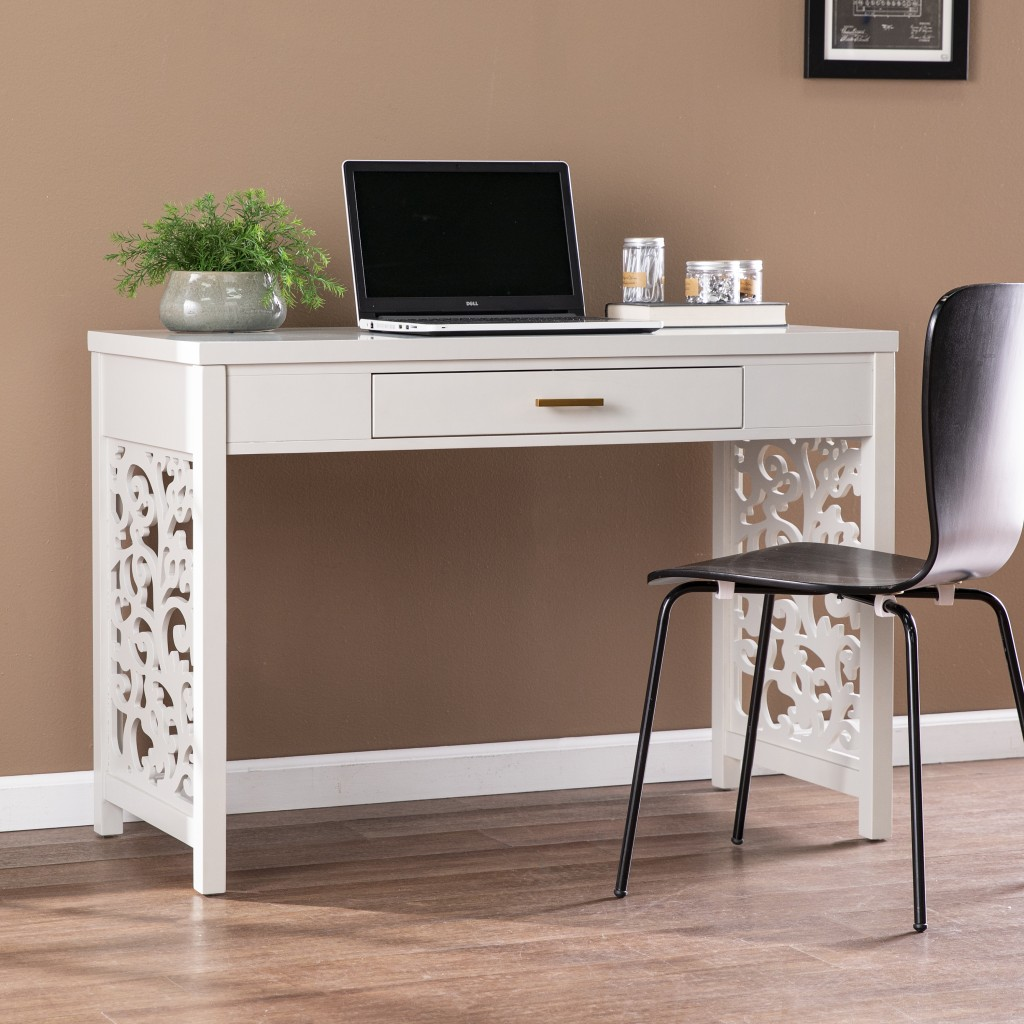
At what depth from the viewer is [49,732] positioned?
2.63m

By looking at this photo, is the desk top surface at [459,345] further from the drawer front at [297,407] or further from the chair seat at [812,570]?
the chair seat at [812,570]

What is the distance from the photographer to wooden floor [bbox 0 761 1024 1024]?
6.25ft

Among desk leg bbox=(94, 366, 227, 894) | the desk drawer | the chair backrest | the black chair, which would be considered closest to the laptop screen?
the desk drawer

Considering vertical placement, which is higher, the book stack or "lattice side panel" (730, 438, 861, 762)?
the book stack

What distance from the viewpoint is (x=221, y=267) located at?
7.89ft

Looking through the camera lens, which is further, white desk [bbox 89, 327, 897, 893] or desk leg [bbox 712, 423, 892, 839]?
desk leg [bbox 712, 423, 892, 839]

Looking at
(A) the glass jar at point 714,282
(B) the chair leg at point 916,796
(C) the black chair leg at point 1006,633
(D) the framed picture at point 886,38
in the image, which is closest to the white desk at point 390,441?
(A) the glass jar at point 714,282

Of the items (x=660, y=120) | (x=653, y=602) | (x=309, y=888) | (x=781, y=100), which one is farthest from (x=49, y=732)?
(x=781, y=100)

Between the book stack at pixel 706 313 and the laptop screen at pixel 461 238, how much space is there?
89 mm

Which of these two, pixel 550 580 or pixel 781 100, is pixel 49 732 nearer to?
pixel 550 580

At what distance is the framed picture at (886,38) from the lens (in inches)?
114

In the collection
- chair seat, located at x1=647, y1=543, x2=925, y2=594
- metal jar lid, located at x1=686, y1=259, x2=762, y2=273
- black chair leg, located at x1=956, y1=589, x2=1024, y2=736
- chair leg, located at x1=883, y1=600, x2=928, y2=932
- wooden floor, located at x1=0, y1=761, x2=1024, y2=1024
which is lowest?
wooden floor, located at x1=0, y1=761, x2=1024, y2=1024

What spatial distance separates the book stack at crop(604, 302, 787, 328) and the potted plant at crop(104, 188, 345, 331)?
47 centimetres

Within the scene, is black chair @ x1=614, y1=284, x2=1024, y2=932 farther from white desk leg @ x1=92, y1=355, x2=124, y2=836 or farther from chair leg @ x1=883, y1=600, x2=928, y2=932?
white desk leg @ x1=92, y1=355, x2=124, y2=836
